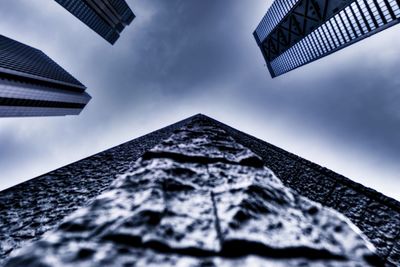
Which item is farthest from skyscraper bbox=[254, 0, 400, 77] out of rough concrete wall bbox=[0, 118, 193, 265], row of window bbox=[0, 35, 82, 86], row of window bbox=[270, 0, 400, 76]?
row of window bbox=[0, 35, 82, 86]

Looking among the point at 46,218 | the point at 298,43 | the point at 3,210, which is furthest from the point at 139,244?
the point at 298,43

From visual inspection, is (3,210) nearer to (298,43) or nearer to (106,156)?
(106,156)

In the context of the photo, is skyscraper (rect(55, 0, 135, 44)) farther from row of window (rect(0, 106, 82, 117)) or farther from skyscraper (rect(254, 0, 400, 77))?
skyscraper (rect(254, 0, 400, 77))

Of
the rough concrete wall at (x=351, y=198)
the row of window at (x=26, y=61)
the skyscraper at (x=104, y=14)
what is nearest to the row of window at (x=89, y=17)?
the skyscraper at (x=104, y=14)

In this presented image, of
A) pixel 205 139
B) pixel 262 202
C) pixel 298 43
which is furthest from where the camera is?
pixel 298 43

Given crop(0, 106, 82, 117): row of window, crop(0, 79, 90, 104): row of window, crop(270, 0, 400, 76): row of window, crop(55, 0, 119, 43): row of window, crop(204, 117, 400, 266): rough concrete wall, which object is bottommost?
crop(204, 117, 400, 266): rough concrete wall

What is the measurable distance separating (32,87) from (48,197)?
5255 centimetres

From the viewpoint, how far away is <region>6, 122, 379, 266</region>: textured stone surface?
1.56 feet

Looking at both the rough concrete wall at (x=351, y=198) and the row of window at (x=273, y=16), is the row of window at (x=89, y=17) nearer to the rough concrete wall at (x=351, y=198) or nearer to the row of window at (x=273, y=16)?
the row of window at (x=273, y=16)

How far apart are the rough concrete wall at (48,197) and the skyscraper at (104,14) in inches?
2822

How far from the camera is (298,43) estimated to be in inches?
1927

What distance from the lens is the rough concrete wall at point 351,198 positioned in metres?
1.65

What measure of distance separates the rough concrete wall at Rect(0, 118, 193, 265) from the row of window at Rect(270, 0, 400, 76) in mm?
38613

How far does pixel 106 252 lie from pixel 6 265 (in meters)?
0.16
